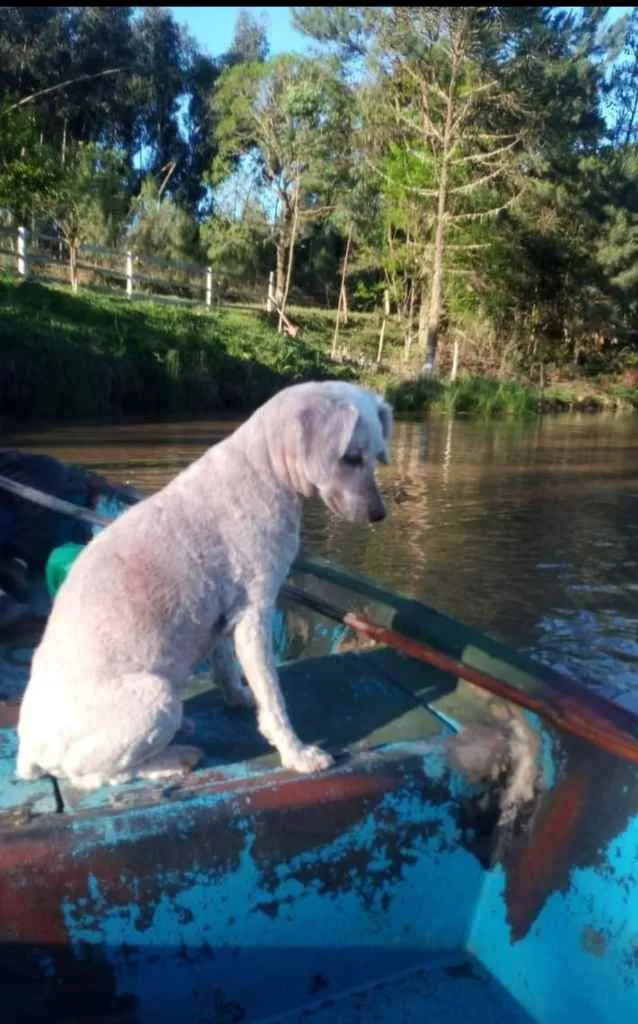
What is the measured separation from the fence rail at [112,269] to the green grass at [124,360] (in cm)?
195

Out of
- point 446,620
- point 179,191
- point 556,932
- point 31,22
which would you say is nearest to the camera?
point 556,932

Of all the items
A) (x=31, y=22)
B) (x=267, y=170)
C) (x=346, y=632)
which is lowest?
(x=346, y=632)

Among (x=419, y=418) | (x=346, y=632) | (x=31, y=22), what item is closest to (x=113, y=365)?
(x=419, y=418)

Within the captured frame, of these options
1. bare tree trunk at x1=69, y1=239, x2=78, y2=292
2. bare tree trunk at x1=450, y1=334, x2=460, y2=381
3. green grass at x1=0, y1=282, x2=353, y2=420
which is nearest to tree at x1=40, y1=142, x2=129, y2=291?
bare tree trunk at x1=69, y1=239, x2=78, y2=292

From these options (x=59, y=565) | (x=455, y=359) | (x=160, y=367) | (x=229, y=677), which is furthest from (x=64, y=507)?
(x=455, y=359)

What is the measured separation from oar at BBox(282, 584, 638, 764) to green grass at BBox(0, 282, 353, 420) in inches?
826

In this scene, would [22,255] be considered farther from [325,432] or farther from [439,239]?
[325,432]

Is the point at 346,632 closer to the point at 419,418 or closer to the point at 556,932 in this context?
the point at 556,932

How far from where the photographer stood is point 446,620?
383 cm

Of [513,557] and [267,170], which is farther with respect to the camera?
[267,170]

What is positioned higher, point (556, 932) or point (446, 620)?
point (446, 620)

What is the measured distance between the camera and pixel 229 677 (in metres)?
3.51

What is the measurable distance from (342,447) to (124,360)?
23.9 metres

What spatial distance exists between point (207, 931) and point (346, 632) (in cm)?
193
